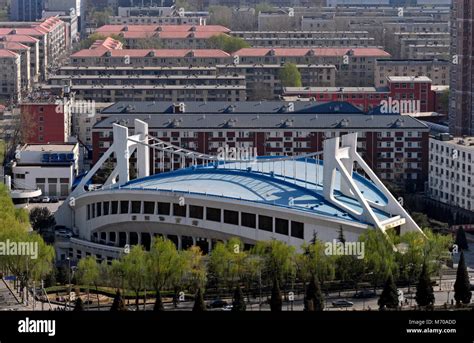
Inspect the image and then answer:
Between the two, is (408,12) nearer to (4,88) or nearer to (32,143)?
(4,88)

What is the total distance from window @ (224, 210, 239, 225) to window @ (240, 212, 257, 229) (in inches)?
3.1

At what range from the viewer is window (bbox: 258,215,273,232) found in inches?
718

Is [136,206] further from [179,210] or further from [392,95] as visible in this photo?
[392,95]

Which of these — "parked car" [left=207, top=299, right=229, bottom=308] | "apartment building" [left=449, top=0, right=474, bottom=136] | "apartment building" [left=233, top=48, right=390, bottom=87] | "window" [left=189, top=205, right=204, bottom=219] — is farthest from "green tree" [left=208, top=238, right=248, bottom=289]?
"apartment building" [left=233, top=48, right=390, bottom=87]

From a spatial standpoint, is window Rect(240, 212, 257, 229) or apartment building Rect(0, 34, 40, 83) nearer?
window Rect(240, 212, 257, 229)

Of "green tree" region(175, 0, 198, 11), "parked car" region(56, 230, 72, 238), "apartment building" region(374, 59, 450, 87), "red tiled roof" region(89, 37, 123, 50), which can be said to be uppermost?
"green tree" region(175, 0, 198, 11)

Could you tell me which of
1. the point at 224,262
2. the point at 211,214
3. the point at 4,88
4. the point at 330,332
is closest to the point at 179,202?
the point at 211,214

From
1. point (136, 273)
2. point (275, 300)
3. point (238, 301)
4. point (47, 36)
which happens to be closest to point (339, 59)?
point (47, 36)

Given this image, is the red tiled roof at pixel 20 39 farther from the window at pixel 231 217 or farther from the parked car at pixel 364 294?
the parked car at pixel 364 294

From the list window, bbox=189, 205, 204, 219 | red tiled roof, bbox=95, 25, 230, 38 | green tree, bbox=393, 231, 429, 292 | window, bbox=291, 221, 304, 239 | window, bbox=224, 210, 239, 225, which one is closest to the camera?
green tree, bbox=393, 231, 429, 292

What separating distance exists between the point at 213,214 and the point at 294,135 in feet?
20.8

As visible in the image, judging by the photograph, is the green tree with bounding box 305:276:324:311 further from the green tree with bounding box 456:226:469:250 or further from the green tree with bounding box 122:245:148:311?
the green tree with bounding box 456:226:469:250

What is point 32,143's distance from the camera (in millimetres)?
26469

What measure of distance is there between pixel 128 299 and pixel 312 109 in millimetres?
11488
